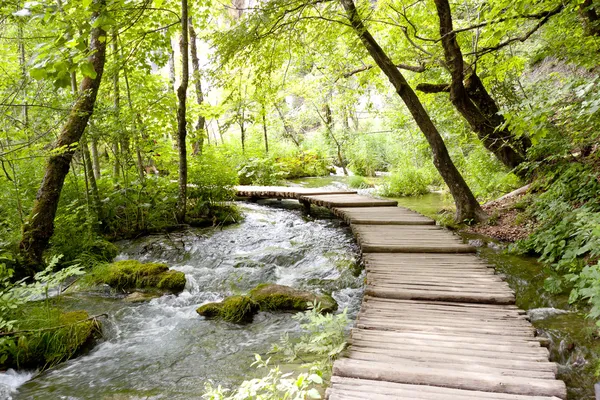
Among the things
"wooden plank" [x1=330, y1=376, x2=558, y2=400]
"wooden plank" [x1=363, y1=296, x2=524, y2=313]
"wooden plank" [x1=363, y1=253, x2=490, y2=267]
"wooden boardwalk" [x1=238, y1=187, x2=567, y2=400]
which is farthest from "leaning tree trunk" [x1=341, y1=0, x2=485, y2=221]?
"wooden plank" [x1=330, y1=376, x2=558, y2=400]

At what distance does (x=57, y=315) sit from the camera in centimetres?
429

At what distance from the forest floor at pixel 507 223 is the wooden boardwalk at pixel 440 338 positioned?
1.81m

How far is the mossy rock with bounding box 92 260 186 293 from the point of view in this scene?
568cm

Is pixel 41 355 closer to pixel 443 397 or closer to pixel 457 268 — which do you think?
pixel 443 397

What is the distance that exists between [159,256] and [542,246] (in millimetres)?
6716

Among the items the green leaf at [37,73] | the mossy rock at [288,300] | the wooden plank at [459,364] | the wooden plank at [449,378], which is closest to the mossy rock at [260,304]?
the mossy rock at [288,300]

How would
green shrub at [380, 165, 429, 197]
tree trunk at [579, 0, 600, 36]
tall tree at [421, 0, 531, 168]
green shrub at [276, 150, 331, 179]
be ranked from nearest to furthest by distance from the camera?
tree trunk at [579, 0, 600, 36] → tall tree at [421, 0, 531, 168] → green shrub at [380, 165, 429, 197] → green shrub at [276, 150, 331, 179]

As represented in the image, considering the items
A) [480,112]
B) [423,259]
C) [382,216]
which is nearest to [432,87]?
[480,112]

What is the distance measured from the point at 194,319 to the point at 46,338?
1616 millimetres

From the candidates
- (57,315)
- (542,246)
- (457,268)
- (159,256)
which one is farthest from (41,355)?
(542,246)

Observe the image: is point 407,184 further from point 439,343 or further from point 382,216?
point 439,343

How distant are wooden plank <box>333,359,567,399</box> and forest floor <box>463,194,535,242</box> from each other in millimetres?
4537

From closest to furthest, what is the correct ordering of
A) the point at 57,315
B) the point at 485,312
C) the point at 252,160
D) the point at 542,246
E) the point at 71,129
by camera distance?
1. the point at 485,312
2. the point at 57,315
3. the point at 542,246
4. the point at 71,129
5. the point at 252,160

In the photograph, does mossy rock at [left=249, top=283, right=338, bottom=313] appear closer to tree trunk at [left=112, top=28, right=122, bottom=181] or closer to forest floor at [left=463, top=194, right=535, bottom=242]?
forest floor at [left=463, top=194, right=535, bottom=242]
